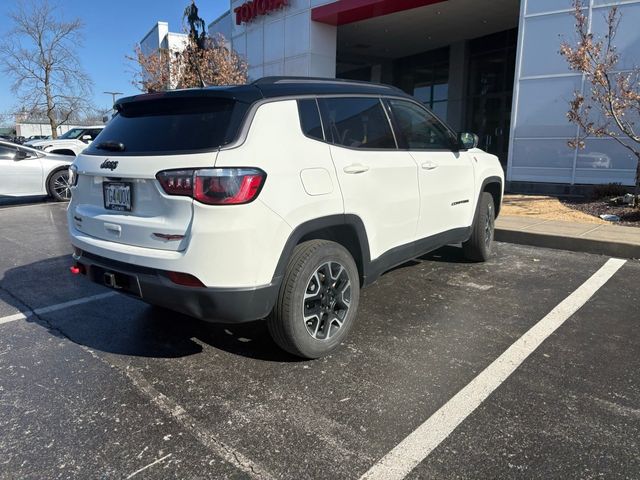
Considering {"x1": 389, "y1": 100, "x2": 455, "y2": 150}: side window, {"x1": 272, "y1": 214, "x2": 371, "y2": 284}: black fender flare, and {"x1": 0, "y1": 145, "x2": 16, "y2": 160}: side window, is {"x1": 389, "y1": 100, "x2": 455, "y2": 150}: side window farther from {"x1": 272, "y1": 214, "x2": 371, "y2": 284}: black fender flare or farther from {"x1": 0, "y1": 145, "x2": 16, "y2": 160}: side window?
{"x1": 0, "y1": 145, "x2": 16, "y2": 160}: side window

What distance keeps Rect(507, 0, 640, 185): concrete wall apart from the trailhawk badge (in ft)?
35.9

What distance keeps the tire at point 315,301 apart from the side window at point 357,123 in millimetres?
792

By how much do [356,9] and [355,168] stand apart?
13.3 metres

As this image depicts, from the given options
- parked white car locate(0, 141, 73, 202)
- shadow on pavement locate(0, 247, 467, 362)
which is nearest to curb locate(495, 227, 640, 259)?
shadow on pavement locate(0, 247, 467, 362)

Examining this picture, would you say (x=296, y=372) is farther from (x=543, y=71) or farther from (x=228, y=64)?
(x=228, y=64)

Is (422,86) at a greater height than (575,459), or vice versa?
(422,86)

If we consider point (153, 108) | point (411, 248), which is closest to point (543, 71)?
point (411, 248)

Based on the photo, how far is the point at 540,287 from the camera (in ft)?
16.2

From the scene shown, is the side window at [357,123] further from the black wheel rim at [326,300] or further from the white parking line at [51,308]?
the white parking line at [51,308]

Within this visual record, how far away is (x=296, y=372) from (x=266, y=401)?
383 millimetres

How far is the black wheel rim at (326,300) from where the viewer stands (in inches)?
126

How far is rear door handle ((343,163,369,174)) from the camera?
3.33m

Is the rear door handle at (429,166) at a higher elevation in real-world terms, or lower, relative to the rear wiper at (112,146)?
lower

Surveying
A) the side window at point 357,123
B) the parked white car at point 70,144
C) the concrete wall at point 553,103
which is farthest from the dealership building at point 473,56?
the side window at point 357,123
